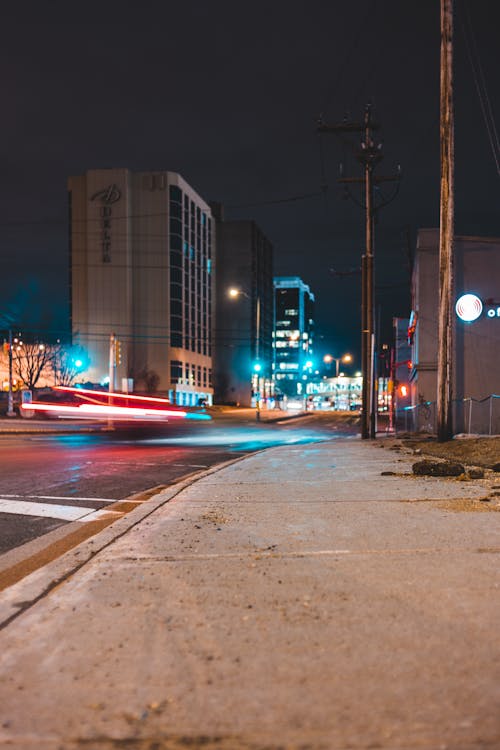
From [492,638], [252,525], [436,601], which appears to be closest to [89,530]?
[252,525]

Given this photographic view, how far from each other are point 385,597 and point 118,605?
173cm

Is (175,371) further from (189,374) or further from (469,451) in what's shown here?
(469,451)

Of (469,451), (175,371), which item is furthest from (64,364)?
(469,451)

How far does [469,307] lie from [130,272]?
2617 inches

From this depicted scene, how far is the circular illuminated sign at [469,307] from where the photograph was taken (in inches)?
952

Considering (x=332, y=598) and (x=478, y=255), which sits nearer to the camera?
(x=332, y=598)

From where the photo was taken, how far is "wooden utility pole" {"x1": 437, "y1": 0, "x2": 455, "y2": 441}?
50.3ft

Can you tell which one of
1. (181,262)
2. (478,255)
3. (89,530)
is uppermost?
(181,262)

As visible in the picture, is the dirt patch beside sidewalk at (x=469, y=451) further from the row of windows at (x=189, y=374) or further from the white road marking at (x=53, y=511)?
the row of windows at (x=189, y=374)

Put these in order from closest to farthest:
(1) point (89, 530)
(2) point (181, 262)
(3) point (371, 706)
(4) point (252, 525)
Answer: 1. (3) point (371, 706)
2. (4) point (252, 525)
3. (1) point (89, 530)
4. (2) point (181, 262)

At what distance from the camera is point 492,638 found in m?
3.38

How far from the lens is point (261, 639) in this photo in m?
3.45

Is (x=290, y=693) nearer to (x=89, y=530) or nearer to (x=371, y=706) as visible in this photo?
(x=371, y=706)

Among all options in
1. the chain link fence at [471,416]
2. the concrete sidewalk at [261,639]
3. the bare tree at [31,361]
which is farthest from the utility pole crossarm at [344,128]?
the bare tree at [31,361]
